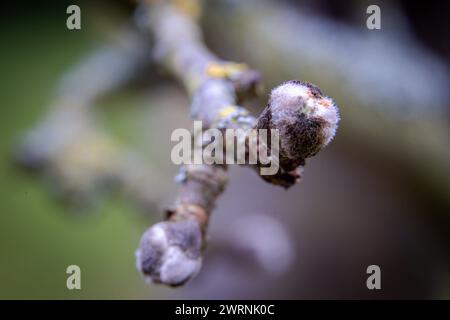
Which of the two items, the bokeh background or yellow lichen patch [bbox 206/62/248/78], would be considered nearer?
yellow lichen patch [bbox 206/62/248/78]

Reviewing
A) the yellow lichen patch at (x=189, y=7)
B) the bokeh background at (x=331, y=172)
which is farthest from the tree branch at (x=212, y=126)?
the bokeh background at (x=331, y=172)

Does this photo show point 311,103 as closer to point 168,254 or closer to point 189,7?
point 168,254

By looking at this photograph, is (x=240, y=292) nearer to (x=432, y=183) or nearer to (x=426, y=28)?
(x=432, y=183)

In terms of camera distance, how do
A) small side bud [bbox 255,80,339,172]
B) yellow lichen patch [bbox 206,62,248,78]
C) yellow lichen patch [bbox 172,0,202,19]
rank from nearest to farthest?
small side bud [bbox 255,80,339,172] < yellow lichen patch [bbox 206,62,248,78] < yellow lichen patch [bbox 172,0,202,19]

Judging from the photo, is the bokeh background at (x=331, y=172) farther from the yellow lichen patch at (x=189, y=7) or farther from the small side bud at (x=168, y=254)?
the small side bud at (x=168, y=254)

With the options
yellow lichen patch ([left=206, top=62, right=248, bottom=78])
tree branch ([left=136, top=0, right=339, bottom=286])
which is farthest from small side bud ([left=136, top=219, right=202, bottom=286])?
yellow lichen patch ([left=206, top=62, right=248, bottom=78])

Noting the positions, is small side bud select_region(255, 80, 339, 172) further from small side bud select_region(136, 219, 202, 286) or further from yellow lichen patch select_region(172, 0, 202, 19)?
yellow lichen patch select_region(172, 0, 202, 19)

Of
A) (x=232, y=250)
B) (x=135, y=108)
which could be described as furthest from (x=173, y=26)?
(x=135, y=108)

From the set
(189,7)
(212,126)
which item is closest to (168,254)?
(212,126)
